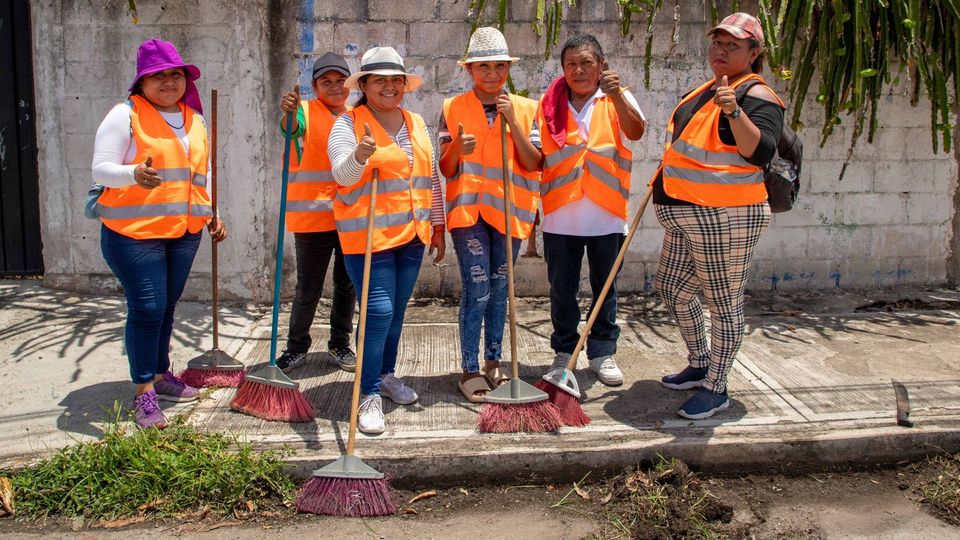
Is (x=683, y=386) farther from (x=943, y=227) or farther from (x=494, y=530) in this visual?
(x=943, y=227)

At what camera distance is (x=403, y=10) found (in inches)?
238

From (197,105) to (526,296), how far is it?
298 cm

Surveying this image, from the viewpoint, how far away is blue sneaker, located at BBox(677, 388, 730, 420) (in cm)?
414

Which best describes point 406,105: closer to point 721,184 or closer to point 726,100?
point 721,184

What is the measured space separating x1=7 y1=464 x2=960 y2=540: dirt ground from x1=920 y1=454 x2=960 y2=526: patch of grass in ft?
0.10

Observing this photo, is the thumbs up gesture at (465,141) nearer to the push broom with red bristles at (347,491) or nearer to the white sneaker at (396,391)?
the white sneaker at (396,391)

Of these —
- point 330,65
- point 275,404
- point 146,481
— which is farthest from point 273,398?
point 330,65

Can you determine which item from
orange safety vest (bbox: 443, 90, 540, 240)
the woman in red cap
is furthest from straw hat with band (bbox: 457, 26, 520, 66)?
the woman in red cap

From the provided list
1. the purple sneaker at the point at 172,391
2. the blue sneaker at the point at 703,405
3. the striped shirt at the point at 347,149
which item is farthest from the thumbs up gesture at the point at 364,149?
the blue sneaker at the point at 703,405

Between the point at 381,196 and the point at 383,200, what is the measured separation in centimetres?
2

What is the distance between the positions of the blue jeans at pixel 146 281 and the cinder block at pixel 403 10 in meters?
2.53

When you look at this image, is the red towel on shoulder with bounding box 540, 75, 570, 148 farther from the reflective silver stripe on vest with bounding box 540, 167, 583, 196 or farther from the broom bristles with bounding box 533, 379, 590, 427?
the broom bristles with bounding box 533, 379, 590, 427

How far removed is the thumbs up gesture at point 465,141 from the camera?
400 centimetres

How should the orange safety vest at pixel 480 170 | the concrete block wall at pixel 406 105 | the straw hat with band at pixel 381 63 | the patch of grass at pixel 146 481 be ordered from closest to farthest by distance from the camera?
the patch of grass at pixel 146 481 < the straw hat with band at pixel 381 63 < the orange safety vest at pixel 480 170 < the concrete block wall at pixel 406 105
